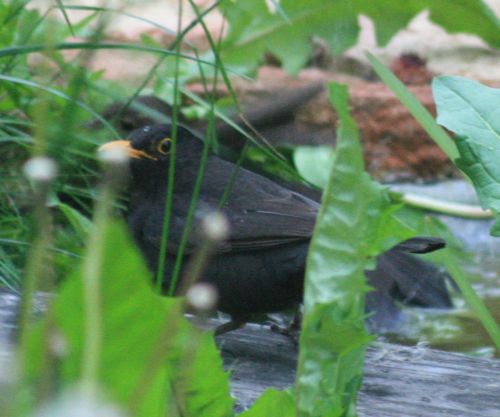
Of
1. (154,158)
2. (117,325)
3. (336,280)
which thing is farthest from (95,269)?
(154,158)

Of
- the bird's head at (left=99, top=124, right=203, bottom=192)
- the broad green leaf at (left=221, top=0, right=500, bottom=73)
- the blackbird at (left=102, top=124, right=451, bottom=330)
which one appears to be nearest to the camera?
the blackbird at (left=102, top=124, right=451, bottom=330)

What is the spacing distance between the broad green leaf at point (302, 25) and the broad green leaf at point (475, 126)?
1.83m

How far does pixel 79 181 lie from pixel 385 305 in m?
1.04

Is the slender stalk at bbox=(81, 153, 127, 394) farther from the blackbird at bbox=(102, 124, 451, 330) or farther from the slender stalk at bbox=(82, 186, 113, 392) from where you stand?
the blackbird at bbox=(102, 124, 451, 330)

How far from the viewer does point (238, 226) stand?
2756mm

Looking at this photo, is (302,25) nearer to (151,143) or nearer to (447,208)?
(447,208)

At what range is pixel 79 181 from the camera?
3133 millimetres

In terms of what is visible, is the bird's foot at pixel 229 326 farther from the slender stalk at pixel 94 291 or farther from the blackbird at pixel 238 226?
the slender stalk at pixel 94 291

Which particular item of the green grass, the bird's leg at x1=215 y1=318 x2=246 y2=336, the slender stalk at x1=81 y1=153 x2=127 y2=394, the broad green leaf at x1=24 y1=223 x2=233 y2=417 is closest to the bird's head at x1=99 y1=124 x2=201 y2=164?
the green grass

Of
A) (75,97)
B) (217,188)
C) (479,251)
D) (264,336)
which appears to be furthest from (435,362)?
(479,251)

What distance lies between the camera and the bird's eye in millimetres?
3091

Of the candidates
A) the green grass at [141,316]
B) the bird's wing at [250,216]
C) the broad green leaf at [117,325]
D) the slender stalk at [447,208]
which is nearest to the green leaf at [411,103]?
the green grass at [141,316]

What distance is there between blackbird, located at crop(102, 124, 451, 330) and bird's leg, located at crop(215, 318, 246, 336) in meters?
0.01

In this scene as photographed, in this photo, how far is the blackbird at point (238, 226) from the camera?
2.72m
